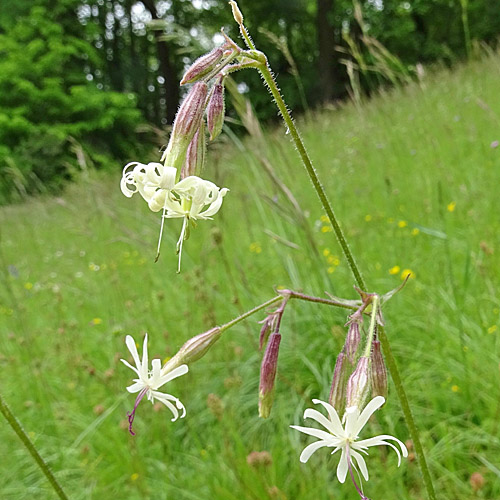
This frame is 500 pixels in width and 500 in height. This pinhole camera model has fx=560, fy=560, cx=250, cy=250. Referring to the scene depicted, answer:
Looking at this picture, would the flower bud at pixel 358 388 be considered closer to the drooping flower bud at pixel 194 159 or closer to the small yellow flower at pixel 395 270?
the drooping flower bud at pixel 194 159

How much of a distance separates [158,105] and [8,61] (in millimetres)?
5420

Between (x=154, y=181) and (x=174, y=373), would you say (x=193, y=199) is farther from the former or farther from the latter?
(x=174, y=373)

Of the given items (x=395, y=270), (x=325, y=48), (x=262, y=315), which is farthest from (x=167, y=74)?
(x=395, y=270)

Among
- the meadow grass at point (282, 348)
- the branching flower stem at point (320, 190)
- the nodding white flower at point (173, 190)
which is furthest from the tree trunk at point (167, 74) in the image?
the nodding white flower at point (173, 190)

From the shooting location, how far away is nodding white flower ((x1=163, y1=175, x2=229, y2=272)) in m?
0.71

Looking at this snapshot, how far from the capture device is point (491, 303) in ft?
6.69

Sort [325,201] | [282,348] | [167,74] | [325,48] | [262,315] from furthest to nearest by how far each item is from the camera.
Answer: [167,74]
[325,48]
[262,315]
[282,348]
[325,201]

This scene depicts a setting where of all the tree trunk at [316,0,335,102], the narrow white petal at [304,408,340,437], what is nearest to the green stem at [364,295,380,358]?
the narrow white petal at [304,408,340,437]

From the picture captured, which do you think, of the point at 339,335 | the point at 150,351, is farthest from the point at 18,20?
the point at 339,335

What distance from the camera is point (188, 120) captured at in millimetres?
792

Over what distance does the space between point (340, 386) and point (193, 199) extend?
334 millimetres

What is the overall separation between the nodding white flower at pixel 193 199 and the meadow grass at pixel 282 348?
84cm

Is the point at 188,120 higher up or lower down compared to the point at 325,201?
higher up

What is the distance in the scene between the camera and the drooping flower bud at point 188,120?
782mm
